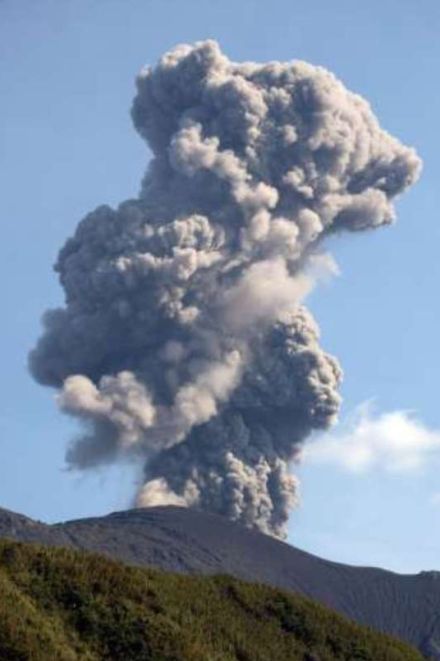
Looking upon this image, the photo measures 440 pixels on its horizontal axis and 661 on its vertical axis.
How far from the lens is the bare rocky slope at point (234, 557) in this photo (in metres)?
116

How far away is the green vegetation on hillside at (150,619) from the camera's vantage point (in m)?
34.1

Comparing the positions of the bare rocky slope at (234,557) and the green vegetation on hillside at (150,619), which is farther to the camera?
the bare rocky slope at (234,557)

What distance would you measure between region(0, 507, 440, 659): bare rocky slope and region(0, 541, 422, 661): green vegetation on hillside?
72814 millimetres

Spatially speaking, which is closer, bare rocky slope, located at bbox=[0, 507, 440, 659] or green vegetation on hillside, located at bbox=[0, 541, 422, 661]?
green vegetation on hillside, located at bbox=[0, 541, 422, 661]

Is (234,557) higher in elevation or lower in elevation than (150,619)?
higher

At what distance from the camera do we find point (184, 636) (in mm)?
36062

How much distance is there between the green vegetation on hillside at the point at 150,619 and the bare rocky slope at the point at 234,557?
7281 centimetres

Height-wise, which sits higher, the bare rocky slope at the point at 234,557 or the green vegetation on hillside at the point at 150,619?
the bare rocky slope at the point at 234,557

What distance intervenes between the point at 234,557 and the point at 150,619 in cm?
8298

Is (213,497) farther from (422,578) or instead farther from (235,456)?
(422,578)

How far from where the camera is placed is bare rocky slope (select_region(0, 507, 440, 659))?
116438mm

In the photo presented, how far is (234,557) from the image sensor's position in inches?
4653

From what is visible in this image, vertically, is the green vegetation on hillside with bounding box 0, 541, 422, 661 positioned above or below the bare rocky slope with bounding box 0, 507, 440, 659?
below

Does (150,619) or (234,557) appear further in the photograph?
(234,557)
